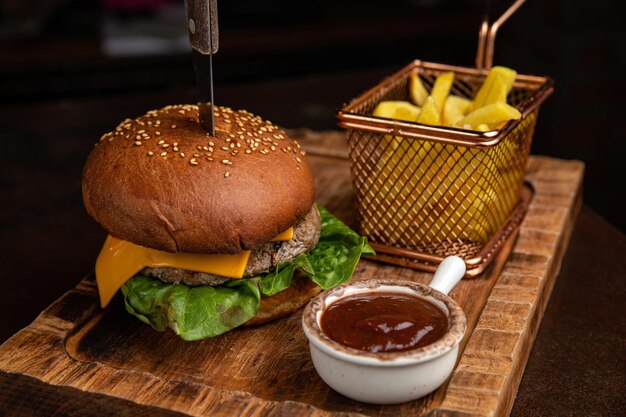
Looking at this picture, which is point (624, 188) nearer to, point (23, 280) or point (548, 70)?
point (548, 70)

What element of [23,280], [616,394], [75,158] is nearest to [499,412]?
[616,394]

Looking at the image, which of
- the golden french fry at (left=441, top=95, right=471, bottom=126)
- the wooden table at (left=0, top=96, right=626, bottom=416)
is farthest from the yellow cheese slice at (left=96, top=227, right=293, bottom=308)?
the golden french fry at (left=441, top=95, right=471, bottom=126)

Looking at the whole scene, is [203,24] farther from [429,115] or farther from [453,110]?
[453,110]

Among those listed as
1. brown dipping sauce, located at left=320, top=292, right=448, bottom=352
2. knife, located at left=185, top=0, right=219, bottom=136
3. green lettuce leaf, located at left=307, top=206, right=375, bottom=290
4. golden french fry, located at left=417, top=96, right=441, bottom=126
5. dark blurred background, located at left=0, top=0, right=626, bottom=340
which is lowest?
dark blurred background, located at left=0, top=0, right=626, bottom=340

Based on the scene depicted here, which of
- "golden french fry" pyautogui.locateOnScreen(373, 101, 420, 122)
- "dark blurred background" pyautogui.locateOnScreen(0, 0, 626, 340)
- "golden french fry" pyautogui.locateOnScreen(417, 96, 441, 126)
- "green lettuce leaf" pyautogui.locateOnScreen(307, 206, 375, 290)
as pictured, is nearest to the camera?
"green lettuce leaf" pyautogui.locateOnScreen(307, 206, 375, 290)

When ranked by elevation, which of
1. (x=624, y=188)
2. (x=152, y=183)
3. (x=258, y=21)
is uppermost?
(x=152, y=183)

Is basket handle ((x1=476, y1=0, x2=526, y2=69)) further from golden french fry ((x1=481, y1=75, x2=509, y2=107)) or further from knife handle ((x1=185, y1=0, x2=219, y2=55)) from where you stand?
knife handle ((x1=185, y1=0, x2=219, y2=55))

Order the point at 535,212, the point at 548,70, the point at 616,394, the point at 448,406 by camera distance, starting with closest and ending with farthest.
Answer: the point at 448,406 < the point at 616,394 < the point at 535,212 < the point at 548,70
